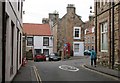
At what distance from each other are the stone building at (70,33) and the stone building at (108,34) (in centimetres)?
2627

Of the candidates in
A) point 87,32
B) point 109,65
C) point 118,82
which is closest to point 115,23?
point 109,65

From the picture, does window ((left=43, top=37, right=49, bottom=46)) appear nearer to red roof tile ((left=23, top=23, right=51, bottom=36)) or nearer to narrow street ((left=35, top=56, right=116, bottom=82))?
red roof tile ((left=23, top=23, right=51, bottom=36))

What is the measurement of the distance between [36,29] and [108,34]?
123ft

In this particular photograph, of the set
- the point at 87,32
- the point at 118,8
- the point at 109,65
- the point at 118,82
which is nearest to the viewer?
the point at 118,82

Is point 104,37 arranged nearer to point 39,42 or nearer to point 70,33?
point 70,33

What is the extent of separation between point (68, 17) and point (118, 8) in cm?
3290

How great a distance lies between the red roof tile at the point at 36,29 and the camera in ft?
188

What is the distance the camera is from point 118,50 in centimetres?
2050

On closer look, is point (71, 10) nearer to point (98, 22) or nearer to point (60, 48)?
point (60, 48)

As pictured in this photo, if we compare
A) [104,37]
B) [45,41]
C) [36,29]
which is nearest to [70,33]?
[45,41]

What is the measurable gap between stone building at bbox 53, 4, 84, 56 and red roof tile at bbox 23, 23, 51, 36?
5.00 meters

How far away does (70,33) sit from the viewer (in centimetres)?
5322

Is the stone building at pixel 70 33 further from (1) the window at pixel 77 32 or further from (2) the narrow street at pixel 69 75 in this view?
(2) the narrow street at pixel 69 75

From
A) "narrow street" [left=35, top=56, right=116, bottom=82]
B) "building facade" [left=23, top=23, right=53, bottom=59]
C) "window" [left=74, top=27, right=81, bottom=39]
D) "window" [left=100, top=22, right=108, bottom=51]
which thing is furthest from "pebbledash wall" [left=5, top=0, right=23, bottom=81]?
"building facade" [left=23, top=23, right=53, bottom=59]
